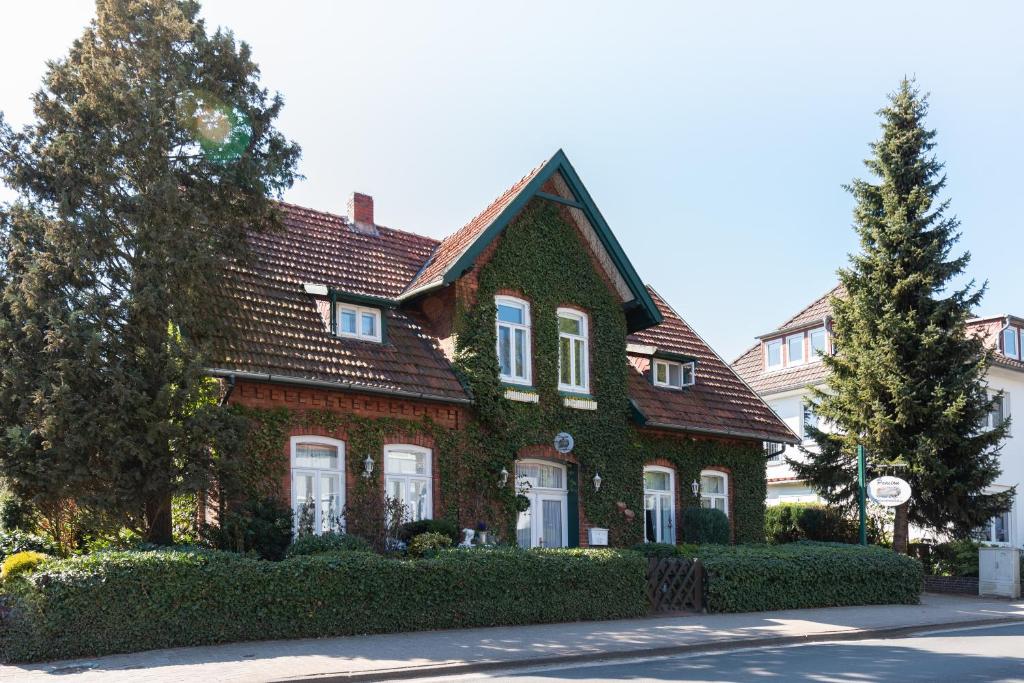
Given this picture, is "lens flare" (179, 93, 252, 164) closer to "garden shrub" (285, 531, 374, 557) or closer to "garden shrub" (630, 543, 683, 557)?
"garden shrub" (285, 531, 374, 557)

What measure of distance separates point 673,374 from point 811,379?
11.6 m

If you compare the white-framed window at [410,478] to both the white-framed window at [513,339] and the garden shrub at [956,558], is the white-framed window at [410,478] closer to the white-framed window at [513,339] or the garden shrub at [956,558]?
the white-framed window at [513,339]

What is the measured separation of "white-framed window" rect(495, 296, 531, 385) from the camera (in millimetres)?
21297

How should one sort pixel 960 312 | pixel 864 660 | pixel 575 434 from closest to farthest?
pixel 864 660, pixel 575 434, pixel 960 312

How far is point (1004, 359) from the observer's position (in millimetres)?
33812

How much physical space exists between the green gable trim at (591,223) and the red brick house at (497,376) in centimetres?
5

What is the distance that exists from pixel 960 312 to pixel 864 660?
15571 millimetres

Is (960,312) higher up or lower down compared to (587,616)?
higher up

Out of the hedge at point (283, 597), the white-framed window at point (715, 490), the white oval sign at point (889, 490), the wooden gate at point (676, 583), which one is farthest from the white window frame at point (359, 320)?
the white oval sign at point (889, 490)

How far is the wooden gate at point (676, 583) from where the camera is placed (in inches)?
711

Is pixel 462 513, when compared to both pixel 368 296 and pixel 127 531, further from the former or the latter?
pixel 127 531

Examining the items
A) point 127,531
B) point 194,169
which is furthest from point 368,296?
point 127,531

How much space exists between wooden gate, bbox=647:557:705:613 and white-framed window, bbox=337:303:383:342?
6827 mm

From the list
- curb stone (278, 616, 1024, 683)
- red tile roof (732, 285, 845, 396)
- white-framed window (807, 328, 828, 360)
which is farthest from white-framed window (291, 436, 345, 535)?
white-framed window (807, 328, 828, 360)
